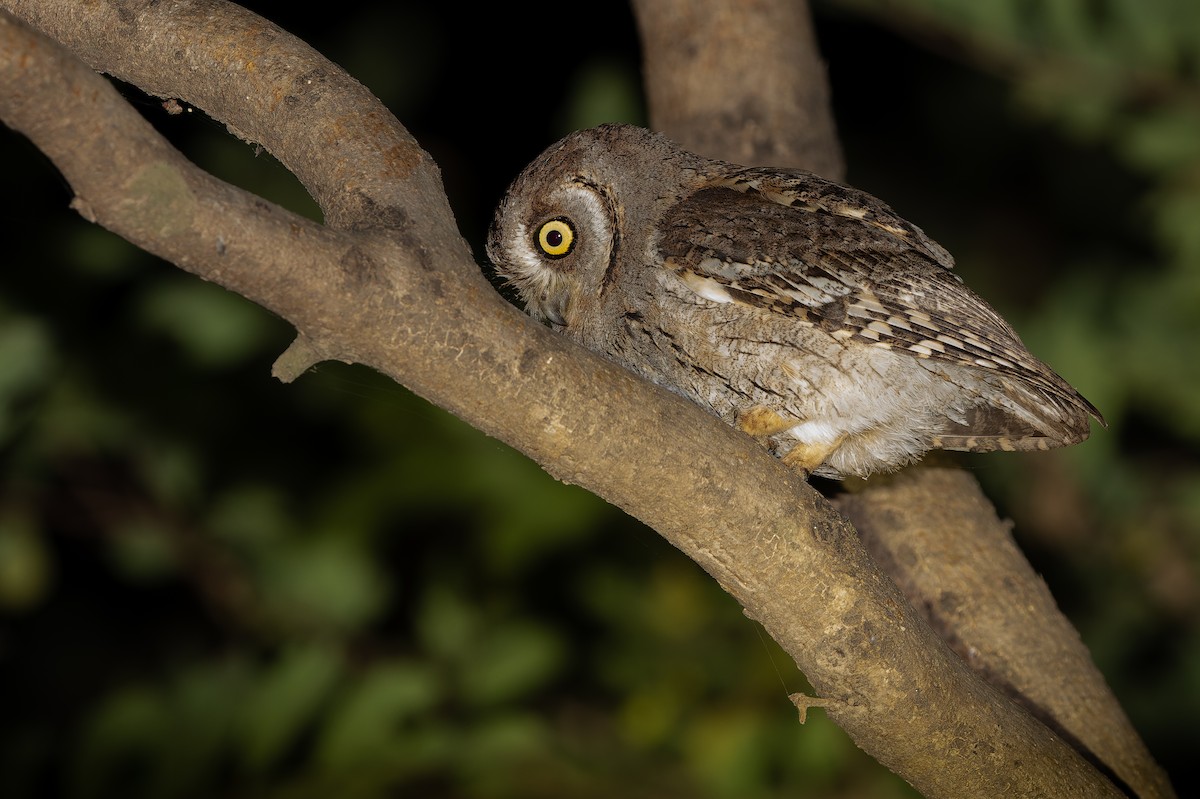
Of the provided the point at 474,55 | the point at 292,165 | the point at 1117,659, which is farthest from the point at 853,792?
the point at 474,55

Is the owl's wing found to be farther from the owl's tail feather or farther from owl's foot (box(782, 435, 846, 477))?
owl's foot (box(782, 435, 846, 477))

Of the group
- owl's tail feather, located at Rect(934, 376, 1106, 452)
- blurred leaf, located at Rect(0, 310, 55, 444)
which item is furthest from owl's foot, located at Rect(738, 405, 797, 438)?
blurred leaf, located at Rect(0, 310, 55, 444)

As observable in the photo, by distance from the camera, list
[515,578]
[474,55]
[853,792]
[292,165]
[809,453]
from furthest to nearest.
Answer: [474,55]
[515,578]
[853,792]
[809,453]
[292,165]

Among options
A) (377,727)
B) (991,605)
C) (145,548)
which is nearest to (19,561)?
(145,548)

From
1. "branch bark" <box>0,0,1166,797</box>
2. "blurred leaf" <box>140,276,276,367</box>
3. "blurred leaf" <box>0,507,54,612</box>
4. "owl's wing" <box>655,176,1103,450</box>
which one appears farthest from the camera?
"blurred leaf" <box>140,276,276,367</box>

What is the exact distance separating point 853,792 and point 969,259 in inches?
124

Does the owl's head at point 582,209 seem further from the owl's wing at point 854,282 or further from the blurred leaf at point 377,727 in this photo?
the blurred leaf at point 377,727

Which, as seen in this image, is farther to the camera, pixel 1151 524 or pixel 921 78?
pixel 921 78

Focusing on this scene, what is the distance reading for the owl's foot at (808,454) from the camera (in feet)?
8.11

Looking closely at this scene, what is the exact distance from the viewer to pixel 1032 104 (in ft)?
13.8

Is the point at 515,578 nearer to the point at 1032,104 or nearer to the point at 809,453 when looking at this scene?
the point at 809,453

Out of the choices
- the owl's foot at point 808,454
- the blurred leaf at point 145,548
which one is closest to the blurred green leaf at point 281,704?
the blurred leaf at point 145,548

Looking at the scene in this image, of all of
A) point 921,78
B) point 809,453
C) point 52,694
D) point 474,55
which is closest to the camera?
point 809,453

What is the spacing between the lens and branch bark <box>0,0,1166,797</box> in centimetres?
152
